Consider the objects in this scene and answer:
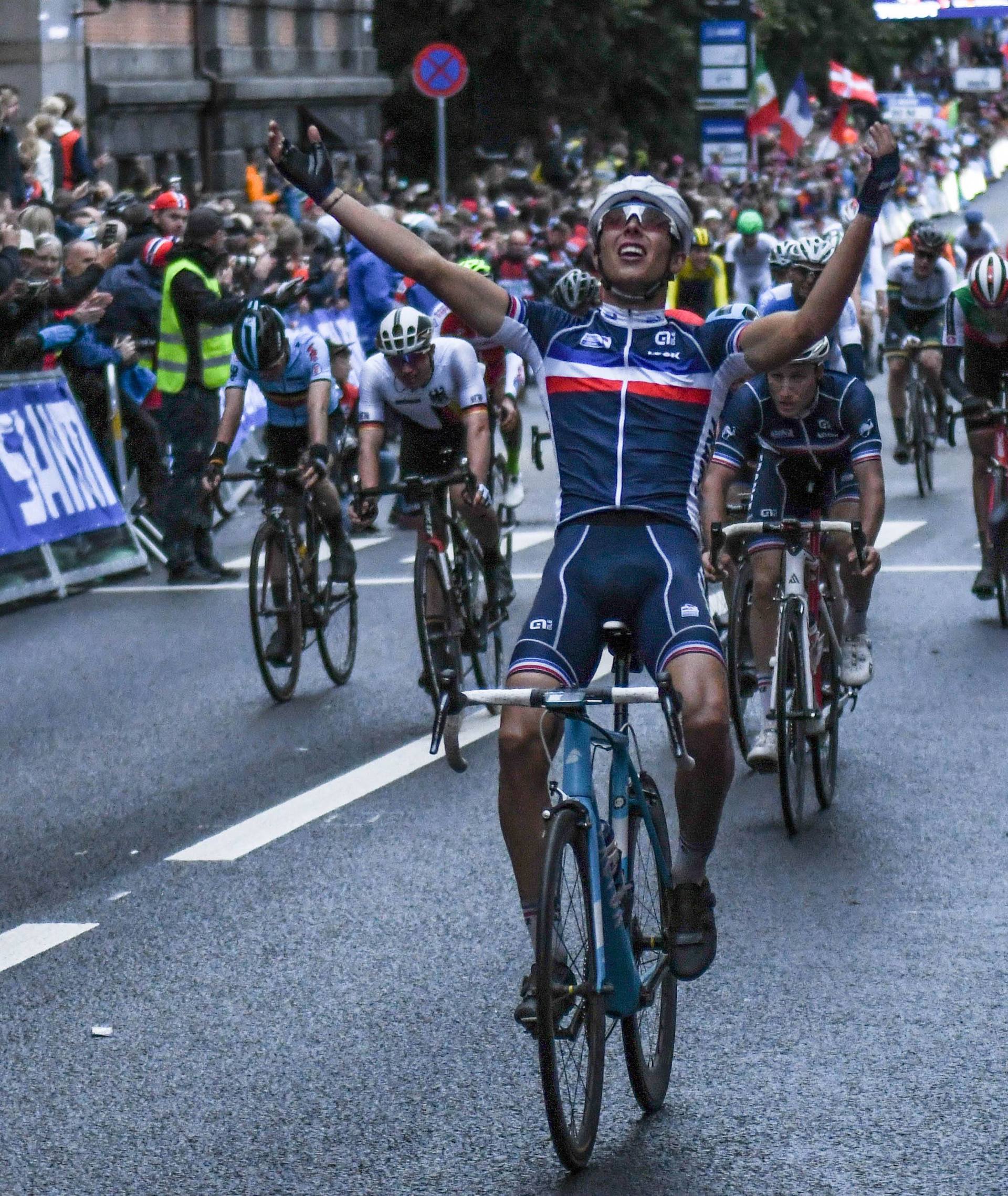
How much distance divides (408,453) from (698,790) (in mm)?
5508

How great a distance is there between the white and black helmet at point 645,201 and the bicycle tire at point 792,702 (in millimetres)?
2792

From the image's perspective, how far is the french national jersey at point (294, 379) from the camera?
11.3 metres

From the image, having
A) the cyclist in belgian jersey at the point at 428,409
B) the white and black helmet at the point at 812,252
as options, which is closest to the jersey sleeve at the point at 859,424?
the white and black helmet at the point at 812,252

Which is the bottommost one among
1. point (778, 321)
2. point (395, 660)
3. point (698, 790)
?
point (395, 660)

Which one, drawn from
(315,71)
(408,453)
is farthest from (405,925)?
(315,71)

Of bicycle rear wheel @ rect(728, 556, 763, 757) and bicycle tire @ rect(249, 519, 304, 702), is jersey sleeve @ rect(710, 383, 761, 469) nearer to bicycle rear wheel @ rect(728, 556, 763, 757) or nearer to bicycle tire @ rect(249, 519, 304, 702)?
bicycle rear wheel @ rect(728, 556, 763, 757)

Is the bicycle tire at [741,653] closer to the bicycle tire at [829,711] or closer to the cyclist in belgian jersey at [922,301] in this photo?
the bicycle tire at [829,711]

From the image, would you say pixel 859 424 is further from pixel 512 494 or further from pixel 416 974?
pixel 512 494

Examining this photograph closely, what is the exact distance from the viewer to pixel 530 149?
4144 centimetres

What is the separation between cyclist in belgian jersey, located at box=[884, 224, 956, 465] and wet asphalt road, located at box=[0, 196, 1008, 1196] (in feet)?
24.2

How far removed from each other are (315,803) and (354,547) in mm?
7571

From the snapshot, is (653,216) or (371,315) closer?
(653,216)

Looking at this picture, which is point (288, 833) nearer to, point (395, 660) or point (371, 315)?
point (395, 660)

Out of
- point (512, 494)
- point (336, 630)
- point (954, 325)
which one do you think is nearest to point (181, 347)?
point (512, 494)
